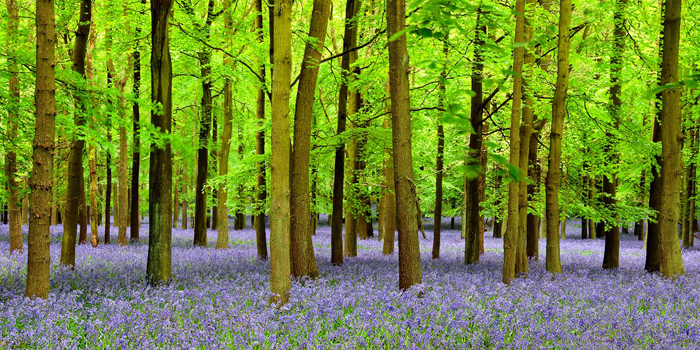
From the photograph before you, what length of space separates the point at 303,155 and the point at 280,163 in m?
3.15

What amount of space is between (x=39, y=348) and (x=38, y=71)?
12.6ft

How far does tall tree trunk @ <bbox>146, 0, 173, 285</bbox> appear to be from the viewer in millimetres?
9328

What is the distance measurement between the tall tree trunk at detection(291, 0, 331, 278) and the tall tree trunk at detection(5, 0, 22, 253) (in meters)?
5.01

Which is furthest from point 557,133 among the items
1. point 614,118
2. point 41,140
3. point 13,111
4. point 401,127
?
point 13,111

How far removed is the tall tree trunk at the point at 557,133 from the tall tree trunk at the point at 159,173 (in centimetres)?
798

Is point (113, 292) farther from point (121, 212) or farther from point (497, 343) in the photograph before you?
point (121, 212)

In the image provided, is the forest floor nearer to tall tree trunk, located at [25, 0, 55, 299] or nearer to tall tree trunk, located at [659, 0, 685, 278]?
tall tree trunk, located at [25, 0, 55, 299]

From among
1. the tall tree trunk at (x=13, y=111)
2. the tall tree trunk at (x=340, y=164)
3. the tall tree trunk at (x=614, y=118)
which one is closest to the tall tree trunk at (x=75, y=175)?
the tall tree trunk at (x=13, y=111)

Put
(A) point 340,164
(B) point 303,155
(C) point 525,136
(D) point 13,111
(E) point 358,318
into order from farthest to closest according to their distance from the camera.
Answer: (A) point 340,164 → (B) point 303,155 → (C) point 525,136 → (D) point 13,111 → (E) point 358,318

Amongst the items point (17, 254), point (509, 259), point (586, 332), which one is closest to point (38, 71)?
point (586, 332)

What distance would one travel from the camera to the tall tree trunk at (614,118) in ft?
42.3

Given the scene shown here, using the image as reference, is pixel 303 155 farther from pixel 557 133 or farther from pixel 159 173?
pixel 557 133

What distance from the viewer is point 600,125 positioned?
12375 mm

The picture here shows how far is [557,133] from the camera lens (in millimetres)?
11203
